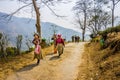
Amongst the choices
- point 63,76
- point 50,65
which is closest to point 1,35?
point 50,65

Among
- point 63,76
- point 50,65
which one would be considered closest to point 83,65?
point 50,65

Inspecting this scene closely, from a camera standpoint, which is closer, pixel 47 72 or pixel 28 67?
pixel 47 72

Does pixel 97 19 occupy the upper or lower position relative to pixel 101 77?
upper

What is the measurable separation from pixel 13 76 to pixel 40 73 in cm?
134

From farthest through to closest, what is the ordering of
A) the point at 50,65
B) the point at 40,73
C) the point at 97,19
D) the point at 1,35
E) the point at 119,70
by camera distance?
the point at 97,19, the point at 1,35, the point at 50,65, the point at 40,73, the point at 119,70

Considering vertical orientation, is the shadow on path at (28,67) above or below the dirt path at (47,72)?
above

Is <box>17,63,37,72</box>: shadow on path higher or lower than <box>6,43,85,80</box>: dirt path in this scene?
higher

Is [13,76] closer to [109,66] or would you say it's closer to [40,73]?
[40,73]

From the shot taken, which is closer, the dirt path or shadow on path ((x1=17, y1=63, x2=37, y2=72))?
the dirt path

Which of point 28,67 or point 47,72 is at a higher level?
point 28,67

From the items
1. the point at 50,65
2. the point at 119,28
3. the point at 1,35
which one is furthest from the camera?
the point at 1,35

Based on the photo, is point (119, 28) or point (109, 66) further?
point (119, 28)

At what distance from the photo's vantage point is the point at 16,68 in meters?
14.4

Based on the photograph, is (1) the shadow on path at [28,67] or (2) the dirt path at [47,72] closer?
(2) the dirt path at [47,72]
